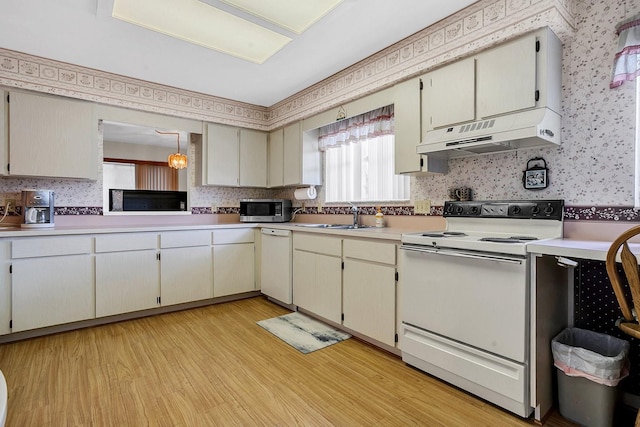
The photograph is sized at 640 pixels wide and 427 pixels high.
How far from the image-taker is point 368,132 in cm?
326

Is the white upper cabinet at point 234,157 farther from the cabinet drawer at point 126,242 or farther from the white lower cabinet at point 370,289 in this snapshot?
the white lower cabinet at point 370,289

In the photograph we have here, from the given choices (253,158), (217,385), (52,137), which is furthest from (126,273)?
(253,158)

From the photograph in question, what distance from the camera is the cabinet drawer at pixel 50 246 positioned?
8.69ft

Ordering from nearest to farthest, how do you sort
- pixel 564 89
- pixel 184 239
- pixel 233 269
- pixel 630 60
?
pixel 630 60
pixel 564 89
pixel 184 239
pixel 233 269

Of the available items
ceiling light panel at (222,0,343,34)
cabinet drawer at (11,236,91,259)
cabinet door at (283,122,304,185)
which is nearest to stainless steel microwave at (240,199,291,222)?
cabinet door at (283,122,304,185)

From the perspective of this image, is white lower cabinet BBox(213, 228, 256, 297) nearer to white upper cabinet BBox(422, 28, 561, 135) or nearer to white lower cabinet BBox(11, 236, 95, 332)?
white lower cabinet BBox(11, 236, 95, 332)

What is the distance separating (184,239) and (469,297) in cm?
279

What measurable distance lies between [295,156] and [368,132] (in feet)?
3.45

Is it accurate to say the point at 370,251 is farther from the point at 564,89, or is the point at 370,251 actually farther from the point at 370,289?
the point at 564,89

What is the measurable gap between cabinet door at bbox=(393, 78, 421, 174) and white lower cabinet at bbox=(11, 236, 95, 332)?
2.85 meters

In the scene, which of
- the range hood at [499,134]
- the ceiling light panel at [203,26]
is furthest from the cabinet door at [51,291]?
the range hood at [499,134]

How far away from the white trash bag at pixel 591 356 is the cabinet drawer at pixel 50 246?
359 centimetres

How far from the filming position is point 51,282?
9.14 ft

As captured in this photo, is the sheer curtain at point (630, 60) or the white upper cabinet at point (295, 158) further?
the white upper cabinet at point (295, 158)
